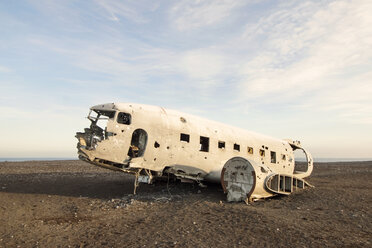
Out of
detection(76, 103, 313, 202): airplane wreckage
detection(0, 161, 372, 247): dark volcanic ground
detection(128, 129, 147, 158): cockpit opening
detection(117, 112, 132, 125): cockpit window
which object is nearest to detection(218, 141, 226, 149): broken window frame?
detection(76, 103, 313, 202): airplane wreckage

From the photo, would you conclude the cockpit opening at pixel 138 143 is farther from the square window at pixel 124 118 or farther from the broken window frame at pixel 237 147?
the broken window frame at pixel 237 147

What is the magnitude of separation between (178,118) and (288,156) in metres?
11.0

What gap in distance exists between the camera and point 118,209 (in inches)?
459

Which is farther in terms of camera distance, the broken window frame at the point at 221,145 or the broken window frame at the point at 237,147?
the broken window frame at the point at 237,147

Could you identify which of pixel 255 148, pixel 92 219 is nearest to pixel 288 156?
pixel 255 148

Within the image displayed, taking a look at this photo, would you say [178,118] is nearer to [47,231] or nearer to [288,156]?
[47,231]

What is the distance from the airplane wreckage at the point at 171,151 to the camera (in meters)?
12.6

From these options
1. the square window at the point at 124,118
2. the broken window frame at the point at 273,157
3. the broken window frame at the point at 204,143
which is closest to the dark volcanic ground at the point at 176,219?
the broken window frame at the point at 204,143

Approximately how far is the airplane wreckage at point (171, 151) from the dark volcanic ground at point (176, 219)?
3.32 ft

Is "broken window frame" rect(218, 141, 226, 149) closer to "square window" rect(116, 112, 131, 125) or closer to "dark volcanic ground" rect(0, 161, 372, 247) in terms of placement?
"dark volcanic ground" rect(0, 161, 372, 247)

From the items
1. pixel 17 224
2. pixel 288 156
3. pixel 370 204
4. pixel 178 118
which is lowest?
pixel 17 224

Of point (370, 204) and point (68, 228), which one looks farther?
point (370, 204)

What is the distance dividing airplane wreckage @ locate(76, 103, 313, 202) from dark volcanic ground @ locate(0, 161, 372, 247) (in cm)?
101

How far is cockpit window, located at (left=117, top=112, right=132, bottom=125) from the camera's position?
13.2 metres
